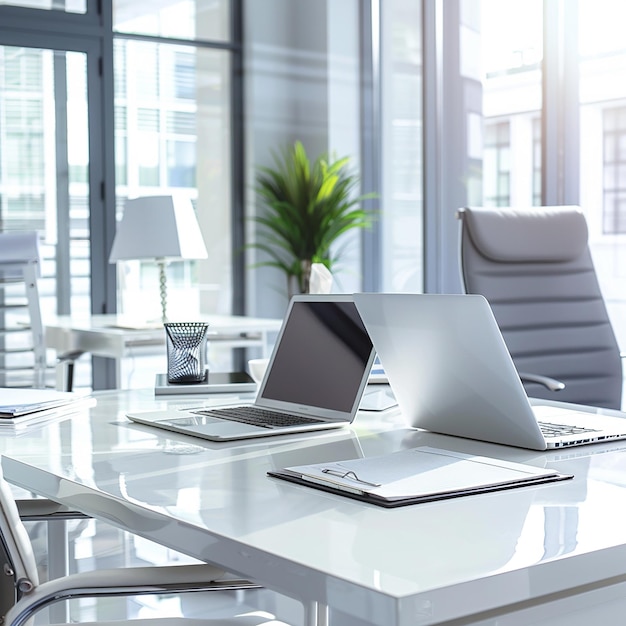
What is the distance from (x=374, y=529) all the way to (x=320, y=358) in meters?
0.76

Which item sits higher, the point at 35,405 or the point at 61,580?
the point at 35,405

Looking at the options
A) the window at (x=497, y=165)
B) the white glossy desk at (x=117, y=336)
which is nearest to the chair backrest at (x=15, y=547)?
the white glossy desk at (x=117, y=336)

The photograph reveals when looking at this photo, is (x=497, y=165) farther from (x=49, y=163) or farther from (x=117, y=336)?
(x=49, y=163)

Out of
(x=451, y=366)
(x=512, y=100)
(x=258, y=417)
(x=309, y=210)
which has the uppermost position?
(x=512, y=100)

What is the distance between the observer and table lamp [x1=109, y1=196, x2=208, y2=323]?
3906 mm

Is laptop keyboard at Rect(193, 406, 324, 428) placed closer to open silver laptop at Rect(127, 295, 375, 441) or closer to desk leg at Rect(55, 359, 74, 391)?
open silver laptop at Rect(127, 295, 375, 441)

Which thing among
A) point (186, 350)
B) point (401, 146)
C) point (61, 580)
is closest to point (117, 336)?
point (186, 350)

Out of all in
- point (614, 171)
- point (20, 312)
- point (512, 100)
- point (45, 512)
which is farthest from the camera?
point (20, 312)

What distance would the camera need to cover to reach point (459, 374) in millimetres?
1376

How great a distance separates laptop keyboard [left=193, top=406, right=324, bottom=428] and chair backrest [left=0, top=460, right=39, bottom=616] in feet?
1.59

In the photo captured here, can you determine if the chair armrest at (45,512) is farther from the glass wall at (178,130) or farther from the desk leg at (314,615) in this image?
the glass wall at (178,130)

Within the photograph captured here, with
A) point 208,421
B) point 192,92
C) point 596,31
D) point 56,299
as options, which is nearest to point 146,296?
point 56,299

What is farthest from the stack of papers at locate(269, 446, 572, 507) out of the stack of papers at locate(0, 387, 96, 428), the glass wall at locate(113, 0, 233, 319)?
the glass wall at locate(113, 0, 233, 319)

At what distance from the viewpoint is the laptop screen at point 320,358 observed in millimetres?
1587
